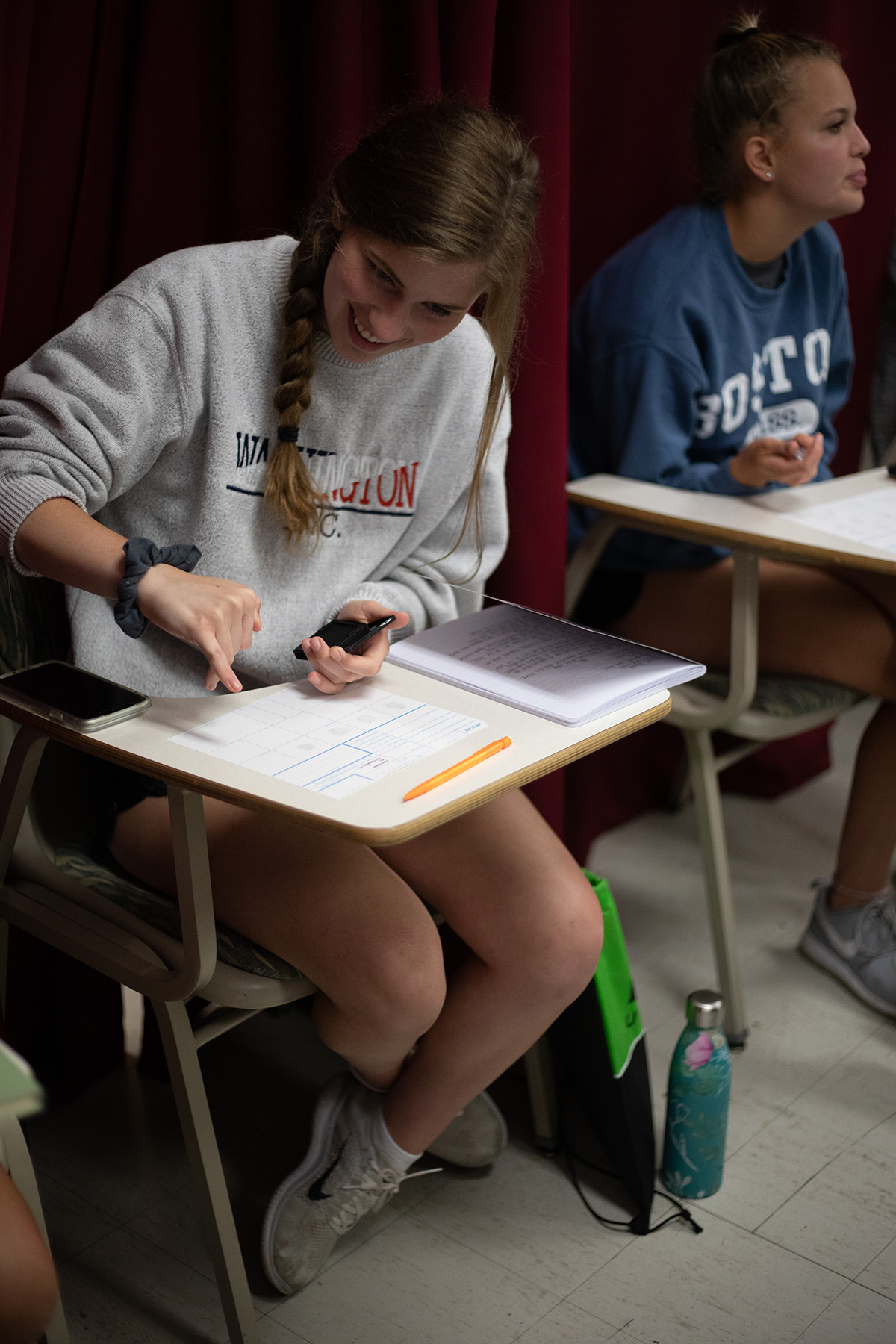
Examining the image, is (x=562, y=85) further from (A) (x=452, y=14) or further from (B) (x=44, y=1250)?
(B) (x=44, y=1250)

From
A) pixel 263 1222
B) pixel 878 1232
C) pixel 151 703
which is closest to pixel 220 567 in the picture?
pixel 151 703

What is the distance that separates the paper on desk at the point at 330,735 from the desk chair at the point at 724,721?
0.67m

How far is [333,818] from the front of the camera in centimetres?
90

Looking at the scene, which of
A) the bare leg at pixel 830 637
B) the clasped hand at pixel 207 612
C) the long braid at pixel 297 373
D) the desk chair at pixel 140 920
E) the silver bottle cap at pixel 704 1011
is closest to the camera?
the clasped hand at pixel 207 612

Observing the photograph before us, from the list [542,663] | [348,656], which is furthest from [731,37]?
[348,656]

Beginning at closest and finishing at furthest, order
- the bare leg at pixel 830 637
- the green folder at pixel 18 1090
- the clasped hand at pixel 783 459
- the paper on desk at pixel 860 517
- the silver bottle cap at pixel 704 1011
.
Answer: the green folder at pixel 18 1090, the silver bottle cap at pixel 704 1011, the paper on desk at pixel 860 517, the clasped hand at pixel 783 459, the bare leg at pixel 830 637

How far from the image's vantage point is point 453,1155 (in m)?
1.49

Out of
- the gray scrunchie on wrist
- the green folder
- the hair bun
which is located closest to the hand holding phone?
the gray scrunchie on wrist

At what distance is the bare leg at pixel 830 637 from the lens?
1.75 metres

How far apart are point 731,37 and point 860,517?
78 centimetres

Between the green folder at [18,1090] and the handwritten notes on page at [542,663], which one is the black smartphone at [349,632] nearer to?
the handwritten notes on page at [542,663]

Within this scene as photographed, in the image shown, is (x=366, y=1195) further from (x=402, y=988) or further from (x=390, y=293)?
(x=390, y=293)

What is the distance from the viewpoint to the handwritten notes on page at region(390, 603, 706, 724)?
1118 millimetres

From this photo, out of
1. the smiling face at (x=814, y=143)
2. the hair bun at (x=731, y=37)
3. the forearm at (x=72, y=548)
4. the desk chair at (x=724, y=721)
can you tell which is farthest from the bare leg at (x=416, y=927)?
the hair bun at (x=731, y=37)
